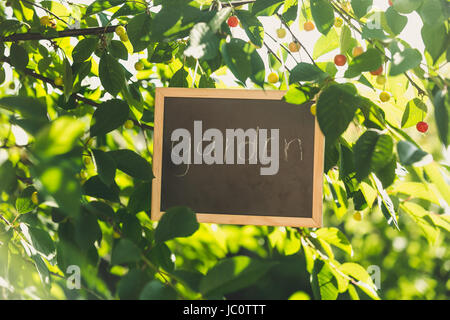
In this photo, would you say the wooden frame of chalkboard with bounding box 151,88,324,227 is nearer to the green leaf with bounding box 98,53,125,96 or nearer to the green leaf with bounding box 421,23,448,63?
the green leaf with bounding box 98,53,125,96

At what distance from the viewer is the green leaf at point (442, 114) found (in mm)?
562

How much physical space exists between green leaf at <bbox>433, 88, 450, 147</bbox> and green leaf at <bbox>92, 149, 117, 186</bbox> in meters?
0.51

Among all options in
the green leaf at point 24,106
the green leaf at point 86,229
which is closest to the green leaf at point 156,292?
the green leaf at point 86,229

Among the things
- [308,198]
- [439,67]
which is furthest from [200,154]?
[439,67]

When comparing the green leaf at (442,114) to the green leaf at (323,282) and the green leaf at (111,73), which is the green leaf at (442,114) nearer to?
the green leaf at (323,282)

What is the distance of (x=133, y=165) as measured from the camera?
764 millimetres

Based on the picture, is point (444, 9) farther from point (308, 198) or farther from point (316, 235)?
point (316, 235)

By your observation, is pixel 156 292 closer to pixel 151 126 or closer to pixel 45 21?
pixel 151 126

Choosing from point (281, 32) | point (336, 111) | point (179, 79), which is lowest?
point (336, 111)

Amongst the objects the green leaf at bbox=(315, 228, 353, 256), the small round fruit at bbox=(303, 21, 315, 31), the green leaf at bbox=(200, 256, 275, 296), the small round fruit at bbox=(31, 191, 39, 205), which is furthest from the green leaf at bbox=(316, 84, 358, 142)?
the small round fruit at bbox=(31, 191, 39, 205)

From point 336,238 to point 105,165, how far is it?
58 centimetres

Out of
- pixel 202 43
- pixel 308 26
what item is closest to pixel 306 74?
pixel 202 43

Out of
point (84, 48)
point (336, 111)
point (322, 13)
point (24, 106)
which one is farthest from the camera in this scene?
point (84, 48)
